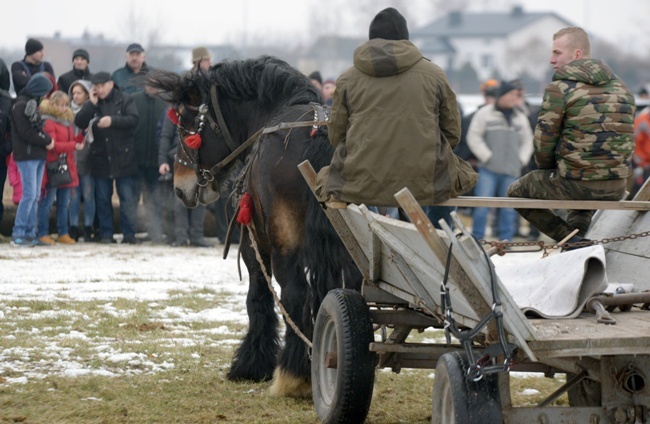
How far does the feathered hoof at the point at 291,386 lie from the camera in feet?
20.5

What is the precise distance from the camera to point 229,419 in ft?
18.8

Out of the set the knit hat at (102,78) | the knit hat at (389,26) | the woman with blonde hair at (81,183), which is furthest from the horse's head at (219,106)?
the woman with blonde hair at (81,183)

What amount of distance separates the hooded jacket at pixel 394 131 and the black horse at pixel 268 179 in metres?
0.93

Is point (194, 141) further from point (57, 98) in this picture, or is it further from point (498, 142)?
point (498, 142)

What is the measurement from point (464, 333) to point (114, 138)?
34.0ft

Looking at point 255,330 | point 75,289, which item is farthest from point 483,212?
point 255,330

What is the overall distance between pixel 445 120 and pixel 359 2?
3806 inches

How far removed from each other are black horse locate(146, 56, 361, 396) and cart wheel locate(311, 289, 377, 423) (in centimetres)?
86

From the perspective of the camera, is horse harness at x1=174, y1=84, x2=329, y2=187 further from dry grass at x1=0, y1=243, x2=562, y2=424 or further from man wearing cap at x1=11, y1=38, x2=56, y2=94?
man wearing cap at x1=11, y1=38, x2=56, y2=94

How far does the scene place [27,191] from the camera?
12.9 m

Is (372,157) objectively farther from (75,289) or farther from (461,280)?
(75,289)

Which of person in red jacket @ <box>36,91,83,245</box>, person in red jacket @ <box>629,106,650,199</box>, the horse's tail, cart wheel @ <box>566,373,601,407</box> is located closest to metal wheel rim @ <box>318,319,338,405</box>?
the horse's tail

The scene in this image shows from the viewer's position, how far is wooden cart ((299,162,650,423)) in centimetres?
391

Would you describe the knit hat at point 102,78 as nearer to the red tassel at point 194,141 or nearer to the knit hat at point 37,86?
the knit hat at point 37,86
